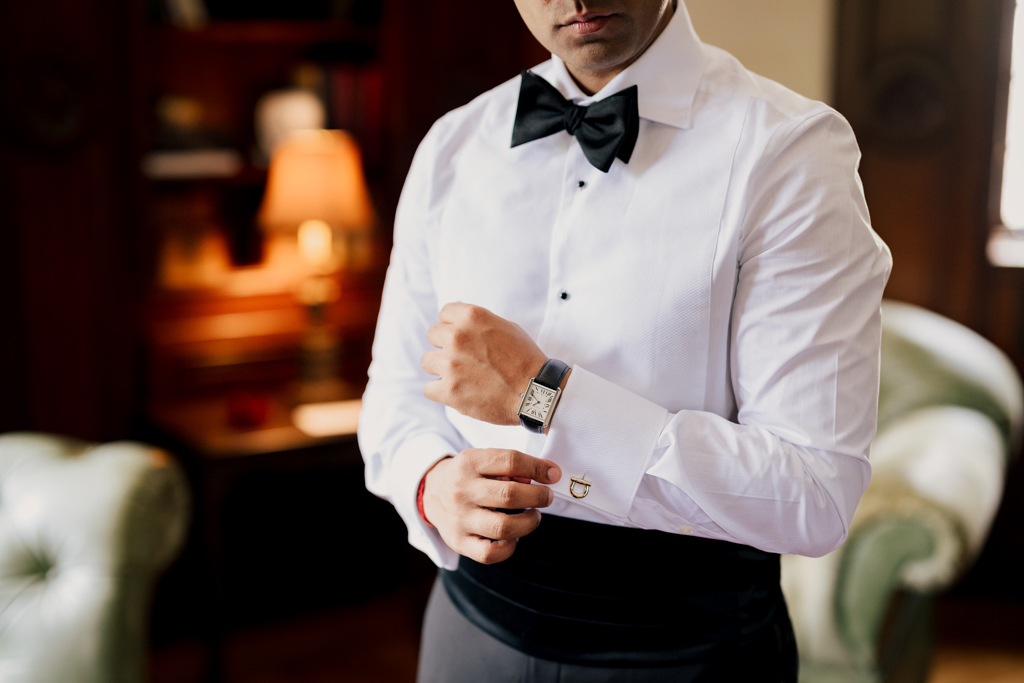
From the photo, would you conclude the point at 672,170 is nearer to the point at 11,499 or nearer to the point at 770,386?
the point at 770,386

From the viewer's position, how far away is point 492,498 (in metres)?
0.90

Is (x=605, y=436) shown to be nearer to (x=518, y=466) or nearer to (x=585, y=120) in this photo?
(x=518, y=466)

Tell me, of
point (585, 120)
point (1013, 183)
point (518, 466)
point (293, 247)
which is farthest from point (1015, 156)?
point (518, 466)

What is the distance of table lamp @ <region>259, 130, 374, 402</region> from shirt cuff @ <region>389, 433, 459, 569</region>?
179 centimetres

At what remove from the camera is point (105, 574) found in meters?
1.17

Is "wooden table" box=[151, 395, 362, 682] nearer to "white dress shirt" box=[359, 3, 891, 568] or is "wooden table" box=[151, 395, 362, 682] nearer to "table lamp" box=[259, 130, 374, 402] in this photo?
"table lamp" box=[259, 130, 374, 402]

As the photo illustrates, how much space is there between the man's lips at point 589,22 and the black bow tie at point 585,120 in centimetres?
9

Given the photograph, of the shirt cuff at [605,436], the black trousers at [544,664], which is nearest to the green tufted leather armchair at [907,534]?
the black trousers at [544,664]

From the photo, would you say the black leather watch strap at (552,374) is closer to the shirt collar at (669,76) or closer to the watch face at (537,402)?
the watch face at (537,402)

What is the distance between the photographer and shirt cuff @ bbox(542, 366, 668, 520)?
36.0 inches

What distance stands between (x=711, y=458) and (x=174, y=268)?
2.40 meters

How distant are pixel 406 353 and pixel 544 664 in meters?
0.41

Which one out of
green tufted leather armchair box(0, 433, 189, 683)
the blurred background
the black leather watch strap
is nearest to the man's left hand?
the black leather watch strap

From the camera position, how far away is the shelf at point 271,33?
9.32 ft
